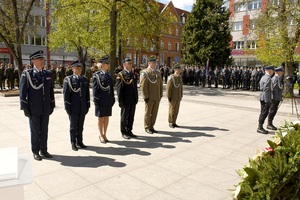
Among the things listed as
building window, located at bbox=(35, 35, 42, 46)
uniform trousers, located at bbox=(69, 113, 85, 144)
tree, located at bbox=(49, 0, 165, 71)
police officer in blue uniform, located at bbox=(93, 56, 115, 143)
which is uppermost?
building window, located at bbox=(35, 35, 42, 46)

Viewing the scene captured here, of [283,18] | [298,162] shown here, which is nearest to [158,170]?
[298,162]

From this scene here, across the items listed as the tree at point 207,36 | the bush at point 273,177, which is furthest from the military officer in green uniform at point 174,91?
the tree at point 207,36

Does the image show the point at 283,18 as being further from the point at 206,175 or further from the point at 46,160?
the point at 46,160

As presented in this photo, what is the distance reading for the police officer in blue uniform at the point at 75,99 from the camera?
19.3ft

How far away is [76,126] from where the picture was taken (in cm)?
608

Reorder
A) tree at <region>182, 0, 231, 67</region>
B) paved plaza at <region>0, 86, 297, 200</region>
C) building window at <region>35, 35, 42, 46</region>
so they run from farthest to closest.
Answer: building window at <region>35, 35, 42, 46</region> → tree at <region>182, 0, 231, 67</region> → paved plaza at <region>0, 86, 297, 200</region>

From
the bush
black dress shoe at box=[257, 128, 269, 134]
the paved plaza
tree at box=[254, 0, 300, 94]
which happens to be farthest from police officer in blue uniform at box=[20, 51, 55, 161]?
tree at box=[254, 0, 300, 94]

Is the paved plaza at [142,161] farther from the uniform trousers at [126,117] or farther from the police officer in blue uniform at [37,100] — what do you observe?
the police officer in blue uniform at [37,100]

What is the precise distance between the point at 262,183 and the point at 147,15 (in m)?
19.4

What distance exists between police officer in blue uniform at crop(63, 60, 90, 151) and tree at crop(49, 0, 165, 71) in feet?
45.6

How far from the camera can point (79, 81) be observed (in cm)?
600

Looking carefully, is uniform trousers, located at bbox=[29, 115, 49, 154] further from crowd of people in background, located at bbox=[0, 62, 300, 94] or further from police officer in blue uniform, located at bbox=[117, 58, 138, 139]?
crowd of people in background, located at bbox=[0, 62, 300, 94]

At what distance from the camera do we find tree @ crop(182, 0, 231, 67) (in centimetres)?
3453

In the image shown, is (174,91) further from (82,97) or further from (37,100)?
(37,100)
